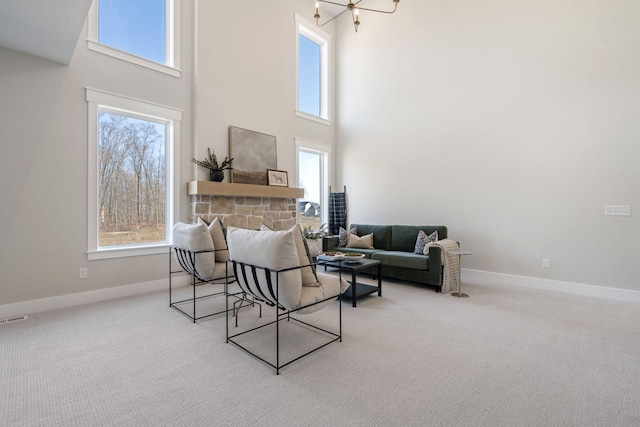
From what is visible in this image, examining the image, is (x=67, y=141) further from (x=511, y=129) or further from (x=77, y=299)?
(x=511, y=129)

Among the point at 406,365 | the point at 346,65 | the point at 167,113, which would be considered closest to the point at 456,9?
the point at 346,65

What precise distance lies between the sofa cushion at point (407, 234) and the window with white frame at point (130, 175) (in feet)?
11.7

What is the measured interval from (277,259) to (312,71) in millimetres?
5715

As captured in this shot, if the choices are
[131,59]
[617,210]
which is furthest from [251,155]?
[617,210]

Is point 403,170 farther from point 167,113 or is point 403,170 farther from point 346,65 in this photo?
point 167,113

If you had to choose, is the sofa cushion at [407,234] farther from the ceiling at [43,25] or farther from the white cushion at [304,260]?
the ceiling at [43,25]

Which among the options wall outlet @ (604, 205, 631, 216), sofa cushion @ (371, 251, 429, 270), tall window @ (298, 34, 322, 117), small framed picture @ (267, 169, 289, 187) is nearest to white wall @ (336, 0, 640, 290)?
wall outlet @ (604, 205, 631, 216)

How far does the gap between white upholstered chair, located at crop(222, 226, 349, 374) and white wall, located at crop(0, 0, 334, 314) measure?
7.66ft

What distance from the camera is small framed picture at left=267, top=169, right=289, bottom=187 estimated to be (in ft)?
17.8

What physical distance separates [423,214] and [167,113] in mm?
4410

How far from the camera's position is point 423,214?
17.8 ft

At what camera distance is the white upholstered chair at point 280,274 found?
82.7 inches

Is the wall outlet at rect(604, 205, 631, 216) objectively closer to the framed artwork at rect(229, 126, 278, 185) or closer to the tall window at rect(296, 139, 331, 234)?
the tall window at rect(296, 139, 331, 234)

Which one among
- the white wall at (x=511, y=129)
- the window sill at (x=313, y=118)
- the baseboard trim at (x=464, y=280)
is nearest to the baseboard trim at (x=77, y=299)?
the baseboard trim at (x=464, y=280)
